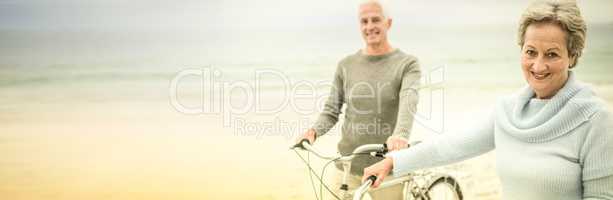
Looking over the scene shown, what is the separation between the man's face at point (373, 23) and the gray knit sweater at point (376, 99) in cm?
7

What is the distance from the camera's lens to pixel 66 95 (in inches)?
117

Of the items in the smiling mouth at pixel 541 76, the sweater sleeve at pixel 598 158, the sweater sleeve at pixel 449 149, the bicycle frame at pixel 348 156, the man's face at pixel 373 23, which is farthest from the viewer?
the man's face at pixel 373 23

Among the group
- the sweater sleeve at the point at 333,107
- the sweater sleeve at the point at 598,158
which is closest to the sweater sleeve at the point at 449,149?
the sweater sleeve at the point at 598,158

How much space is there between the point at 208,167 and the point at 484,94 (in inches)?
49.7

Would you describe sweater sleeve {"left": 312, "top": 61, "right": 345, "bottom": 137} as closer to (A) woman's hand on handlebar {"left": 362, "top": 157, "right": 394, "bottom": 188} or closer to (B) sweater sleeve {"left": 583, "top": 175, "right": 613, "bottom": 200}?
(A) woman's hand on handlebar {"left": 362, "top": 157, "right": 394, "bottom": 188}

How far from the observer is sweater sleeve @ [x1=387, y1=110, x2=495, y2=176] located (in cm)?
172

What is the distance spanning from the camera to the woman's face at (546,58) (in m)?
1.51

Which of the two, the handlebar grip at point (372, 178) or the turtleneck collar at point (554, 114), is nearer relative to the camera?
the turtleneck collar at point (554, 114)

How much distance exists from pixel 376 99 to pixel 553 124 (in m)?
1.07

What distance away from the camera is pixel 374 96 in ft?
8.28

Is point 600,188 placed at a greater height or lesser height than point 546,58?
lesser

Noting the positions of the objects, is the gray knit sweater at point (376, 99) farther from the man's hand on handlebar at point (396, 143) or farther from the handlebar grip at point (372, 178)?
the handlebar grip at point (372, 178)

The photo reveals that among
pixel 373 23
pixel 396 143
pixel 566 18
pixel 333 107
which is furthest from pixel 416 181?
pixel 566 18

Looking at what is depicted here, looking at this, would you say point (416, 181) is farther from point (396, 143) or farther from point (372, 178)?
point (372, 178)
